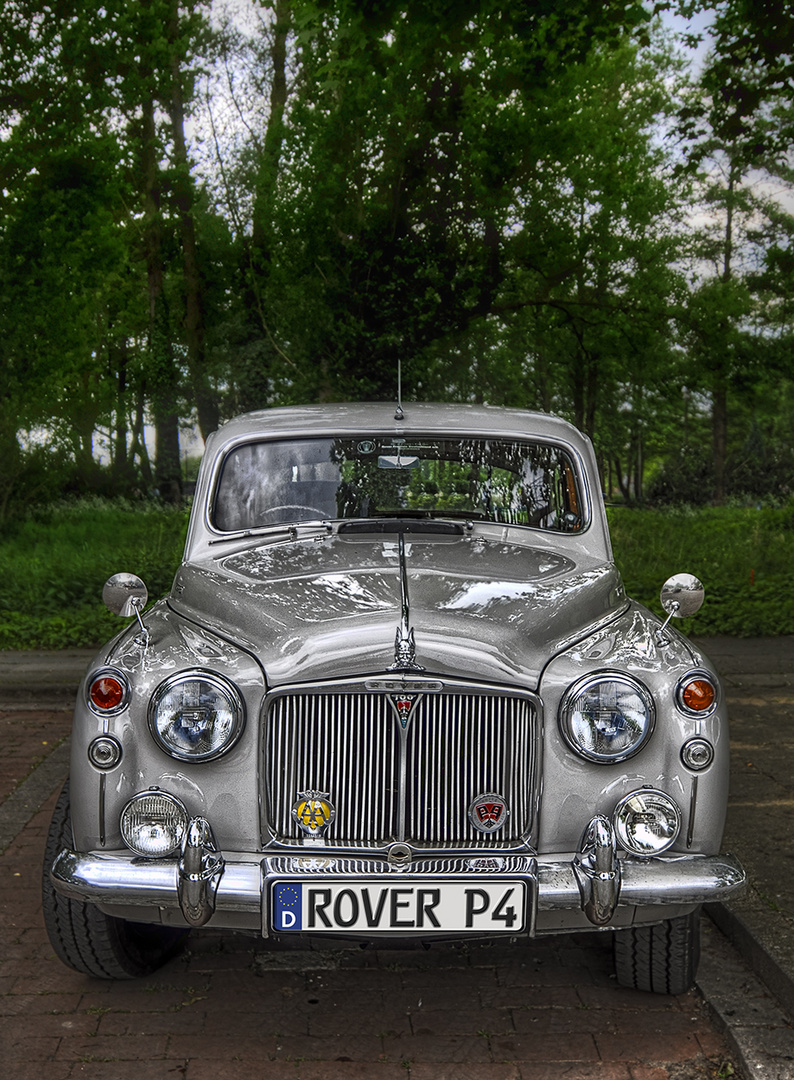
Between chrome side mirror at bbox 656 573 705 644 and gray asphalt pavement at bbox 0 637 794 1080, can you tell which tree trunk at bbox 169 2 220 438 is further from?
chrome side mirror at bbox 656 573 705 644

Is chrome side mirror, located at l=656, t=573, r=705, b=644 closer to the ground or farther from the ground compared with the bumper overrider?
farther from the ground

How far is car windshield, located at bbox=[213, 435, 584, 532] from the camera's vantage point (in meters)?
4.39

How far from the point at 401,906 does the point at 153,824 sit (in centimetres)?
69

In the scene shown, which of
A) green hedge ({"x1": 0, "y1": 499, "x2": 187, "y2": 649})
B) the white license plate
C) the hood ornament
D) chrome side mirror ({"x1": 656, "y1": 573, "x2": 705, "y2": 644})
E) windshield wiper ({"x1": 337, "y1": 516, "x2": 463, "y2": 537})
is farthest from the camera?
green hedge ({"x1": 0, "y1": 499, "x2": 187, "y2": 649})

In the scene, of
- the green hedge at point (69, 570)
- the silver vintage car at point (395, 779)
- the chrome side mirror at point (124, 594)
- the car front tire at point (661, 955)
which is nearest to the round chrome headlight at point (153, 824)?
the silver vintage car at point (395, 779)

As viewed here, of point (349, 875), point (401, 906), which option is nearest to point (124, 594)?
point (349, 875)

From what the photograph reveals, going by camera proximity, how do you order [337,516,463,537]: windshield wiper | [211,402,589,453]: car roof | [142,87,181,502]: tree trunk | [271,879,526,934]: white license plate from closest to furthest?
[271,879,526,934]: white license plate < [337,516,463,537]: windshield wiper < [211,402,589,453]: car roof < [142,87,181,502]: tree trunk

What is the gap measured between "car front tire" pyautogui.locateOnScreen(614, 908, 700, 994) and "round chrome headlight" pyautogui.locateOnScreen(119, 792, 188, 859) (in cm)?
141

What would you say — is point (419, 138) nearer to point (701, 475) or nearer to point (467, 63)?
point (467, 63)

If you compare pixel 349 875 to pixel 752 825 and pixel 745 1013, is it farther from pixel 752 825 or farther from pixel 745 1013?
pixel 752 825

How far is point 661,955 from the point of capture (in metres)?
→ 3.42

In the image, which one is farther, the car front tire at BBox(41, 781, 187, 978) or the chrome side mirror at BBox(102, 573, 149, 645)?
the chrome side mirror at BBox(102, 573, 149, 645)

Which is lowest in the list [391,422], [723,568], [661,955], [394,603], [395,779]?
[723,568]

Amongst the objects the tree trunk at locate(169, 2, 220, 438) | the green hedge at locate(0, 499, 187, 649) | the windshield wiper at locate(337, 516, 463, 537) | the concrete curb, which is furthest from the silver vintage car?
the tree trunk at locate(169, 2, 220, 438)
